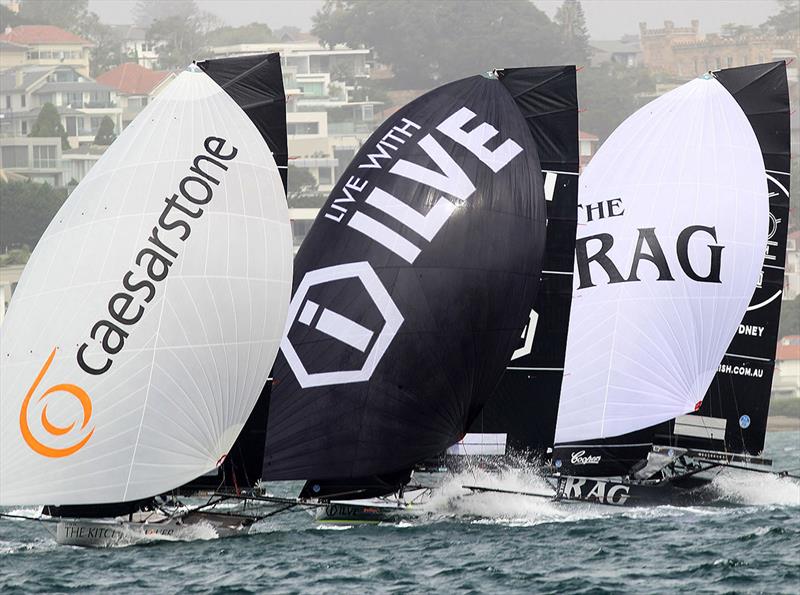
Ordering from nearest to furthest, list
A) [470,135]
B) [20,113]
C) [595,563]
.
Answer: [595,563]
[470,135]
[20,113]

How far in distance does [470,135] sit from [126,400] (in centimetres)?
407

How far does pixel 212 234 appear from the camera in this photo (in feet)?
50.3

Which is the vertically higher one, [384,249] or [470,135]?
[470,135]

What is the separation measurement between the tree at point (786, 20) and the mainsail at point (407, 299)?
366ft

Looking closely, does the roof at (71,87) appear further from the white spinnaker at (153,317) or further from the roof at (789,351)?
the white spinnaker at (153,317)

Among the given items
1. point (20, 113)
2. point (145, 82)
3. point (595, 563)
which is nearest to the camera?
point (595, 563)

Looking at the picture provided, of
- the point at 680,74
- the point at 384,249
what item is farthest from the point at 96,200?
the point at 680,74

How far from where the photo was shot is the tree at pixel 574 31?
11219 cm

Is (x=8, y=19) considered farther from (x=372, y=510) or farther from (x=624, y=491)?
(x=372, y=510)

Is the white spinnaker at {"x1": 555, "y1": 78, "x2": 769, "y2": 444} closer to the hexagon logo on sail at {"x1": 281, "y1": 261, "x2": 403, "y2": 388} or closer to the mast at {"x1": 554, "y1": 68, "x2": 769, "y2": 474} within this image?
the mast at {"x1": 554, "y1": 68, "x2": 769, "y2": 474}

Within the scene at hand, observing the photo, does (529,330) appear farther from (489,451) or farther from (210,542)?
(210,542)

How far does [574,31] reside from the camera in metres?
118

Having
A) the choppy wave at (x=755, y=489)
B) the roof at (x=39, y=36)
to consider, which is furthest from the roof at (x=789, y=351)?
the roof at (x=39, y=36)

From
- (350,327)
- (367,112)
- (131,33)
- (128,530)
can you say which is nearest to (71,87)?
(367,112)
